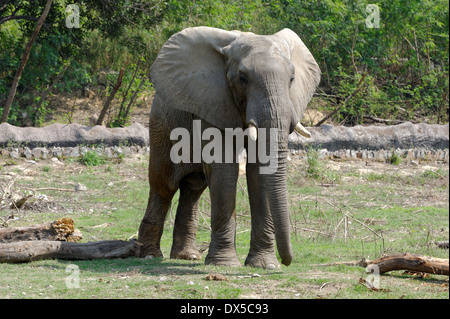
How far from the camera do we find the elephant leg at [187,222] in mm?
9266

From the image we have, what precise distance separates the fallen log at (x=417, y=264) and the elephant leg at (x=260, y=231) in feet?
4.30

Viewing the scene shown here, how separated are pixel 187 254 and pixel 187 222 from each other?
1.35ft

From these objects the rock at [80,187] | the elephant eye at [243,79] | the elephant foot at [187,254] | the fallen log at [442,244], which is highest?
the elephant eye at [243,79]

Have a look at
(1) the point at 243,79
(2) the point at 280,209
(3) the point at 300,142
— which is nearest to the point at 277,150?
(2) the point at 280,209

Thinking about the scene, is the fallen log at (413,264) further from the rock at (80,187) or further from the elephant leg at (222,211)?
the rock at (80,187)

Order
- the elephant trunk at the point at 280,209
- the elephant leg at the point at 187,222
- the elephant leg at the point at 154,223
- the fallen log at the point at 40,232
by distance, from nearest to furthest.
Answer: the elephant trunk at the point at 280,209
the fallen log at the point at 40,232
the elephant leg at the point at 187,222
the elephant leg at the point at 154,223

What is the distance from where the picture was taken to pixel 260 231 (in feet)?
26.0

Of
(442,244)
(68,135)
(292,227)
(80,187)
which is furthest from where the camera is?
(68,135)

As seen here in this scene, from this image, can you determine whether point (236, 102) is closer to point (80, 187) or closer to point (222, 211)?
point (222, 211)

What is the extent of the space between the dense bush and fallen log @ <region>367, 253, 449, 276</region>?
1113cm

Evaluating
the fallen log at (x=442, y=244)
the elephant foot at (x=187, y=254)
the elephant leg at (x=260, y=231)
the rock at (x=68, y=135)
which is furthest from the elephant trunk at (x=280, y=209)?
the rock at (x=68, y=135)

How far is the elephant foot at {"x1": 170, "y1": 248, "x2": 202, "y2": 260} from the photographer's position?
924cm

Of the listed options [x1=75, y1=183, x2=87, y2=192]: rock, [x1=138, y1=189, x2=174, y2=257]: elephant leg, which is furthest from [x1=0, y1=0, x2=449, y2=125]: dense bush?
[x1=138, y1=189, x2=174, y2=257]: elephant leg
